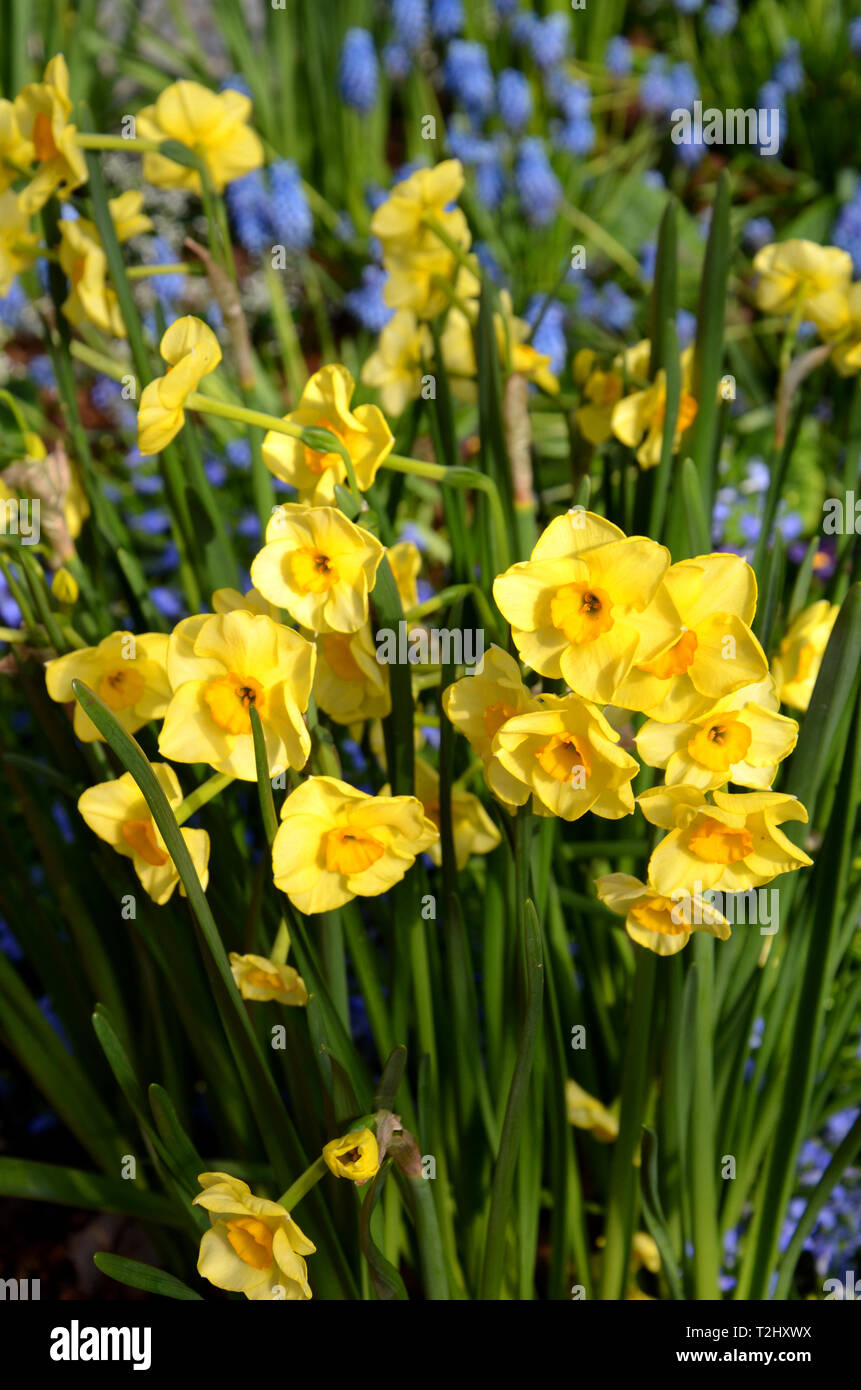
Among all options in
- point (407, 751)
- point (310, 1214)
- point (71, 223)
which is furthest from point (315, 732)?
point (71, 223)

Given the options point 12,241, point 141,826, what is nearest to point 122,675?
point 141,826

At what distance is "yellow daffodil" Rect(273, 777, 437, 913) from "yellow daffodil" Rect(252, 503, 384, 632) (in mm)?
146

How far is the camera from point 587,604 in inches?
36.1

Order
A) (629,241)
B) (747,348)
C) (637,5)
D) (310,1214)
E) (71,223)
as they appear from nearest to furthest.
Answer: (310,1214), (71,223), (747,348), (629,241), (637,5)

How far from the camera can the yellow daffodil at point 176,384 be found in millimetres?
1063

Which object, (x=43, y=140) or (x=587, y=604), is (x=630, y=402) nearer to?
(x=587, y=604)

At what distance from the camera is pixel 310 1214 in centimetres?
119

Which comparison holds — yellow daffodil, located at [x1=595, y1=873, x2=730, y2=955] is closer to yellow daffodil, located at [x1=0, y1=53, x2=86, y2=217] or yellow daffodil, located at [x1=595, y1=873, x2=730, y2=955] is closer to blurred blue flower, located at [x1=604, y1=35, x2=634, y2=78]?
yellow daffodil, located at [x1=0, y1=53, x2=86, y2=217]

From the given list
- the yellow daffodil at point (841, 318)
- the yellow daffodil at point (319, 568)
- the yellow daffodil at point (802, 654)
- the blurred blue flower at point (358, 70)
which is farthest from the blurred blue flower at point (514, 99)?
the yellow daffodil at point (319, 568)

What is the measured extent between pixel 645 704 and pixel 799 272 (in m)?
0.94

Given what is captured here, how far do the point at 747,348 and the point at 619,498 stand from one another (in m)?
2.28

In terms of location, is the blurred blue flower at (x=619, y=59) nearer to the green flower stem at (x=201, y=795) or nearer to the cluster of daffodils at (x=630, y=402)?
the cluster of daffodils at (x=630, y=402)
